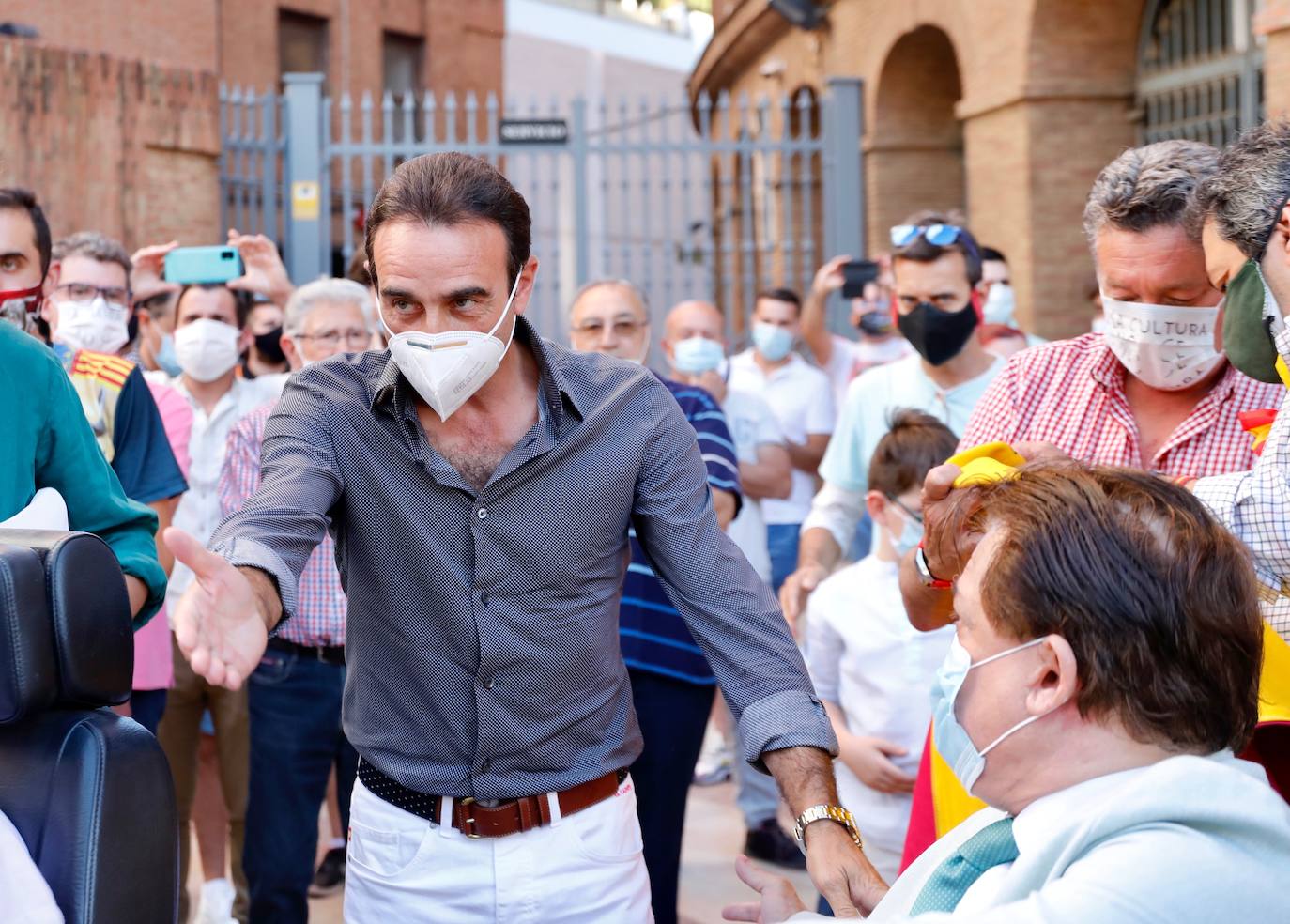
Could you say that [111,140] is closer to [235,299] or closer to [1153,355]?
[235,299]

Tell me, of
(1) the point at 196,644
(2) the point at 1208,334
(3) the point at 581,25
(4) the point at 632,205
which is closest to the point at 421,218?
(1) the point at 196,644

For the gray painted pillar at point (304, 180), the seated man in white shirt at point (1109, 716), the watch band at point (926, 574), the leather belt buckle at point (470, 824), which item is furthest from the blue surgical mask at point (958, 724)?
the gray painted pillar at point (304, 180)

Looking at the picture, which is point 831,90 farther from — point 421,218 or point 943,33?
point 421,218

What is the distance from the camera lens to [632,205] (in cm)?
2525

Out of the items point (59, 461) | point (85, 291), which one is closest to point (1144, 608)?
point (59, 461)

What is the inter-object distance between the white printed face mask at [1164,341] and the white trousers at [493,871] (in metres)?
1.29

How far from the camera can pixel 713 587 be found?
2613 mm

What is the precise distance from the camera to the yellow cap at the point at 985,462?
8.14 ft

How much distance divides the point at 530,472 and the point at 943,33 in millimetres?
11933

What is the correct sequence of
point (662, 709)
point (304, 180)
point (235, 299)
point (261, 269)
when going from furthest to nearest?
point (304, 180) < point (261, 269) < point (235, 299) < point (662, 709)

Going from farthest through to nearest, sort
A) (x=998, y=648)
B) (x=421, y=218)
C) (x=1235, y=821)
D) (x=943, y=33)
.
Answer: (x=943, y=33) → (x=421, y=218) → (x=998, y=648) → (x=1235, y=821)

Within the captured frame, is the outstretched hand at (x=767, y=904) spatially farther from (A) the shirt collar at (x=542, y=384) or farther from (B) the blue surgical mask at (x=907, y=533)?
(B) the blue surgical mask at (x=907, y=533)

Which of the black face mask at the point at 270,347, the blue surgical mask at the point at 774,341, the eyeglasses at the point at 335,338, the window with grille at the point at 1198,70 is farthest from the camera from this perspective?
the window with grille at the point at 1198,70

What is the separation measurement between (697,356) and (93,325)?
265cm
